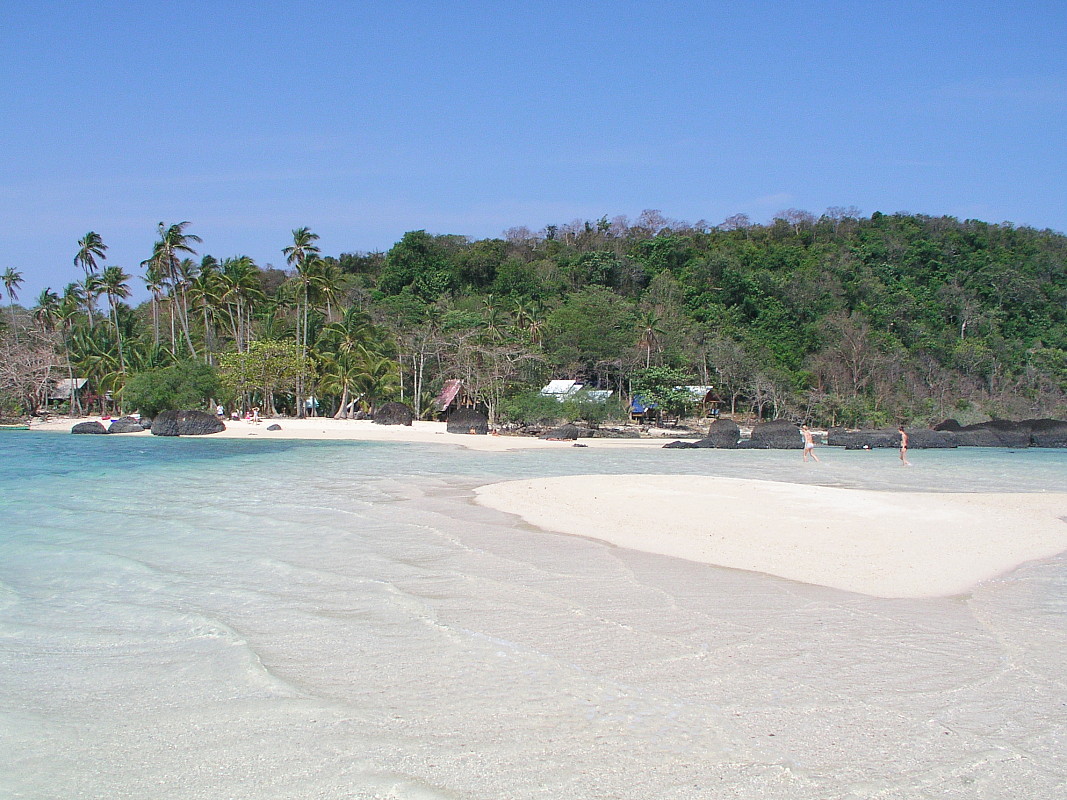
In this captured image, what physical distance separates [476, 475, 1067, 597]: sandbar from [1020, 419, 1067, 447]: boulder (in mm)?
26929

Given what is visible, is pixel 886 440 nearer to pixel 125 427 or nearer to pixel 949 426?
pixel 949 426

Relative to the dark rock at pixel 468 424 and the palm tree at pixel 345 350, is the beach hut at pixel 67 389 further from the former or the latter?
the dark rock at pixel 468 424

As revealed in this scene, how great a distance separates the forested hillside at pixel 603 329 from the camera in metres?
42.4

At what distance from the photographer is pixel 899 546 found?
9891mm

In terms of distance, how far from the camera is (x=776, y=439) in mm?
33625

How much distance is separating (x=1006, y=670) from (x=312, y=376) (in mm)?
39447

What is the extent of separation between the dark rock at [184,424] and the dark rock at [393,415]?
25.1 ft

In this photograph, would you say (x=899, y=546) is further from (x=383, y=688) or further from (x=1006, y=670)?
(x=383, y=688)

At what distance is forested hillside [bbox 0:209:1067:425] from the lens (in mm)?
42438

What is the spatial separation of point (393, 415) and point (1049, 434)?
33.1 metres

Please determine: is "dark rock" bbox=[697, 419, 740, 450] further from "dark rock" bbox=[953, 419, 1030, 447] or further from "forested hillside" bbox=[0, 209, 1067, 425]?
"dark rock" bbox=[953, 419, 1030, 447]

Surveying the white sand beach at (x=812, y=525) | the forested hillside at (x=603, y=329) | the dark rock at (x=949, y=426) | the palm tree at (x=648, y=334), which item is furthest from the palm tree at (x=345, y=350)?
the dark rock at (x=949, y=426)

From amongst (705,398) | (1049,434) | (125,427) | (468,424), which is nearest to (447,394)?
(468,424)

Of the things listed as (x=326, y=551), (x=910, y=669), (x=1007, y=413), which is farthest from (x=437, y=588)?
(x=1007, y=413)
